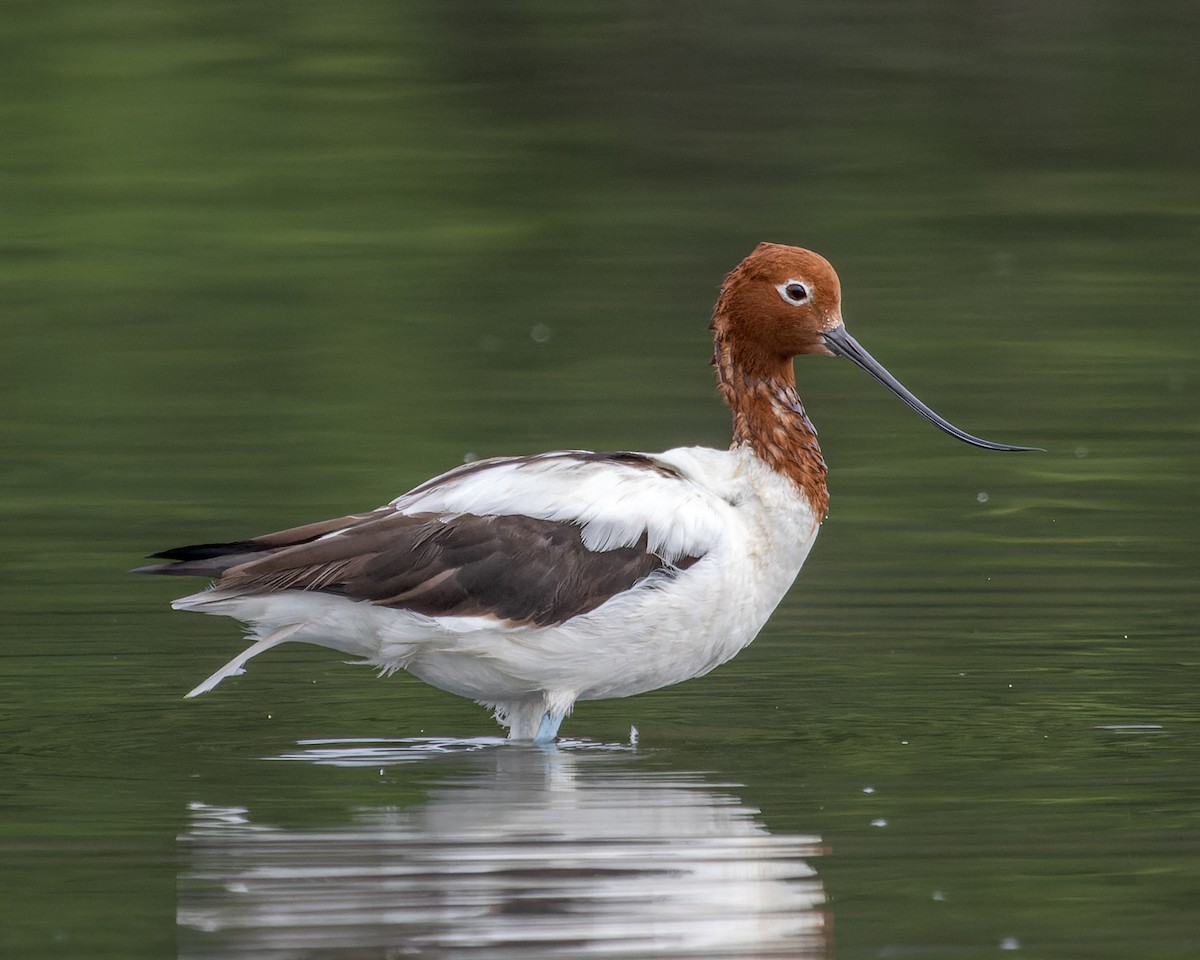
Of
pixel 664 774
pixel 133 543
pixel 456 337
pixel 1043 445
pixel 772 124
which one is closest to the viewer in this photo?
pixel 664 774

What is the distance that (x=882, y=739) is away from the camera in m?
8.60

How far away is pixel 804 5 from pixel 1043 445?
12.3 m

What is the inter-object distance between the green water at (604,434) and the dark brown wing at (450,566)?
53 cm

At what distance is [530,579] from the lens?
852 cm

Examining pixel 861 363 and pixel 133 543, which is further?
pixel 133 543

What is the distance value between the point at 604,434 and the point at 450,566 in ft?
16.4

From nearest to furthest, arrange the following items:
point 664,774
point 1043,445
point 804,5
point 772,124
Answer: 1. point 664,774
2. point 1043,445
3. point 772,124
4. point 804,5

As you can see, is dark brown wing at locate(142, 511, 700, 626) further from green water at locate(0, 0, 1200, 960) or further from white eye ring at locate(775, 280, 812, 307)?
white eye ring at locate(775, 280, 812, 307)

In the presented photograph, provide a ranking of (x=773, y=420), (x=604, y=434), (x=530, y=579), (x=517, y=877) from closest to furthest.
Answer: (x=517, y=877), (x=530, y=579), (x=773, y=420), (x=604, y=434)

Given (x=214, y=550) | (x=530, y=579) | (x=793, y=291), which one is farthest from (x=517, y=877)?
(x=793, y=291)

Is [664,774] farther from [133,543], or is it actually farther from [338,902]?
[133,543]

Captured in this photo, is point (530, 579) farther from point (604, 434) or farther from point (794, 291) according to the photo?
point (604, 434)

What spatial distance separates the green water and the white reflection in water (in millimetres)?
20

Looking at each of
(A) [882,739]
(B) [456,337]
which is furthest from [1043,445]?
(A) [882,739]
